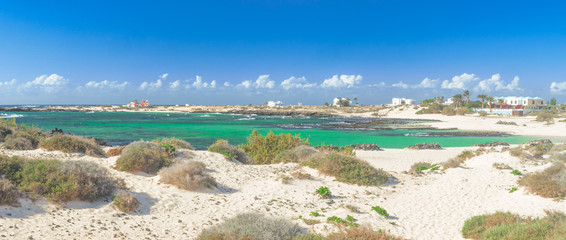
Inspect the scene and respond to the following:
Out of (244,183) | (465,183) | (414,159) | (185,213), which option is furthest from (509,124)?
(185,213)

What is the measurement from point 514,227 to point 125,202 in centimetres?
906

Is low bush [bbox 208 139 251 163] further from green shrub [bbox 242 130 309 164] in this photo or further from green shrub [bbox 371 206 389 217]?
green shrub [bbox 371 206 389 217]

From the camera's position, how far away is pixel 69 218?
7188 mm

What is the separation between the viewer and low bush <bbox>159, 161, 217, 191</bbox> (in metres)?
10.4

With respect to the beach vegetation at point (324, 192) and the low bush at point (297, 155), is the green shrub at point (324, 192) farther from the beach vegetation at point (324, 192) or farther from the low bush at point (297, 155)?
the low bush at point (297, 155)

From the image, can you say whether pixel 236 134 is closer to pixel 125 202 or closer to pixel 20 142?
pixel 20 142

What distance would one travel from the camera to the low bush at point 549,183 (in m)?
10.0

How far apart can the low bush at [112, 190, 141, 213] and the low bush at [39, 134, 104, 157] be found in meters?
7.72

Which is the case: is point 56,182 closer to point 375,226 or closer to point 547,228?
point 375,226

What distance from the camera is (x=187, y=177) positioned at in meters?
10.4

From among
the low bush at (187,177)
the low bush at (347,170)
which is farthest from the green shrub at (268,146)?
the low bush at (187,177)

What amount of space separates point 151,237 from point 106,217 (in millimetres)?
1457

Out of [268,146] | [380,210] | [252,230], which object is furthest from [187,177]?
[268,146]

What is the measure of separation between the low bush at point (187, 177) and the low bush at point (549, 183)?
10.6 meters
